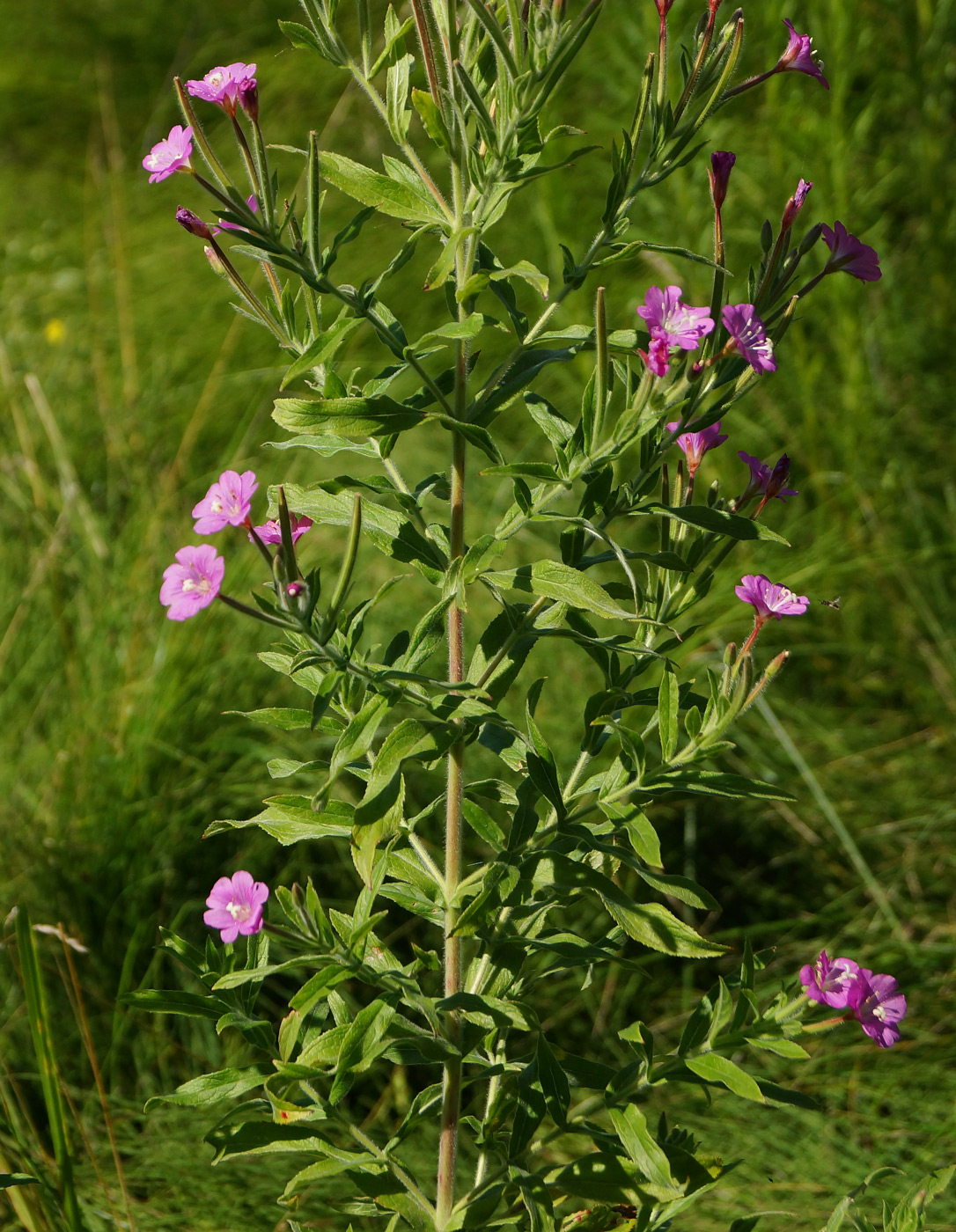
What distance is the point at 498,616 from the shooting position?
4.05 ft

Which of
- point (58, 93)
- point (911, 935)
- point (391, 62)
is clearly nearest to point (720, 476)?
point (911, 935)

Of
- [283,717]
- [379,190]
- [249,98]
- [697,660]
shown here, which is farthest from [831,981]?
[697,660]

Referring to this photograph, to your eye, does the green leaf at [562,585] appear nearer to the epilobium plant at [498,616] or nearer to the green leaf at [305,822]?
the epilobium plant at [498,616]

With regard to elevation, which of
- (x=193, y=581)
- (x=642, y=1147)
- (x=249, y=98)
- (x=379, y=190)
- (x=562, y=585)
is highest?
(x=249, y=98)

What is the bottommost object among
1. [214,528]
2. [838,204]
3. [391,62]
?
[838,204]

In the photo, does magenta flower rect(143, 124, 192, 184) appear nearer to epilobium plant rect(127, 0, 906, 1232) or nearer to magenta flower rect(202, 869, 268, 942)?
epilobium plant rect(127, 0, 906, 1232)

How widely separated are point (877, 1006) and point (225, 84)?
1104 mm

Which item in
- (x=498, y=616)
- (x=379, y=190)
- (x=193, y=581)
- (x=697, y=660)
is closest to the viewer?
(x=193, y=581)

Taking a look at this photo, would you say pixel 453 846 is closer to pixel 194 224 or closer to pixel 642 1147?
pixel 642 1147

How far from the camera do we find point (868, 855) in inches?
100

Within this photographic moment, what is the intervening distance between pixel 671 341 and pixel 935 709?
6.50ft

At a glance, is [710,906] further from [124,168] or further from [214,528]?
[124,168]

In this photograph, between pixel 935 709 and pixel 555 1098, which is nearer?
pixel 555 1098

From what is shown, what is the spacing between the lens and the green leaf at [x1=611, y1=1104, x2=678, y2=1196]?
113 cm
